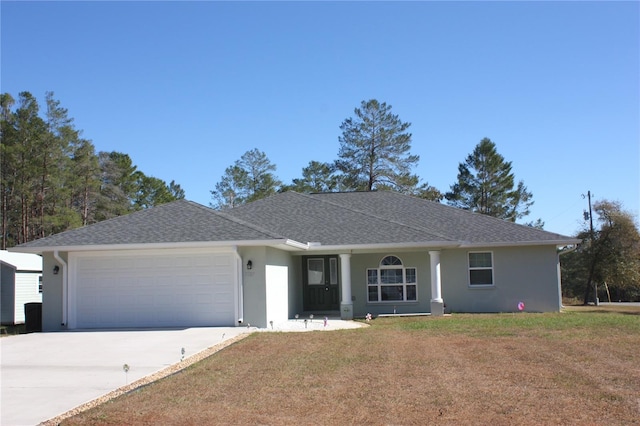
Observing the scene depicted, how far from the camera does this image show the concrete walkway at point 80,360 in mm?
7852

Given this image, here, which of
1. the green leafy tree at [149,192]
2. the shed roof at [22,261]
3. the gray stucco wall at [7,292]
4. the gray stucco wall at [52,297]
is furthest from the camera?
the green leafy tree at [149,192]

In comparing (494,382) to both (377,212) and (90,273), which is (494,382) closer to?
(90,273)

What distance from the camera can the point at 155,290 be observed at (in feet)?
54.7

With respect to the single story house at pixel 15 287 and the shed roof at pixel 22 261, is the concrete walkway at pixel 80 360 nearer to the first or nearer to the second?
the single story house at pixel 15 287

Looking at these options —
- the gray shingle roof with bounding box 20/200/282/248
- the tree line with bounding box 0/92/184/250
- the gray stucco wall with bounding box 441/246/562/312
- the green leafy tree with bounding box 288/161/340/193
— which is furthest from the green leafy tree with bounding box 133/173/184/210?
the gray stucco wall with bounding box 441/246/562/312

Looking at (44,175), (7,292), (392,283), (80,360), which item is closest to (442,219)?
(392,283)

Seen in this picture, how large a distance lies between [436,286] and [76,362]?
11.7m

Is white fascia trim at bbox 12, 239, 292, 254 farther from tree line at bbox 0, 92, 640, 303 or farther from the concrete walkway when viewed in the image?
tree line at bbox 0, 92, 640, 303

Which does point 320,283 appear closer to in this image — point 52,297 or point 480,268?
point 480,268

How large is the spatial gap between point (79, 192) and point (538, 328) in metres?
35.1

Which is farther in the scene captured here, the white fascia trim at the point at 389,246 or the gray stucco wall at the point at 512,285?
the gray stucco wall at the point at 512,285

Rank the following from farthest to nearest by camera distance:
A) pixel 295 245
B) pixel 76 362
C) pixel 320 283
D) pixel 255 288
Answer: pixel 320 283 → pixel 295 245 → pixel 255 288 → pixel 76 362

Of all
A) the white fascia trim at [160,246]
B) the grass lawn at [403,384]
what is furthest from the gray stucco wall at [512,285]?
the white fascia trim at [160,246]

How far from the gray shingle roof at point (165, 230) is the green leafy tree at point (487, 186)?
3220cm
